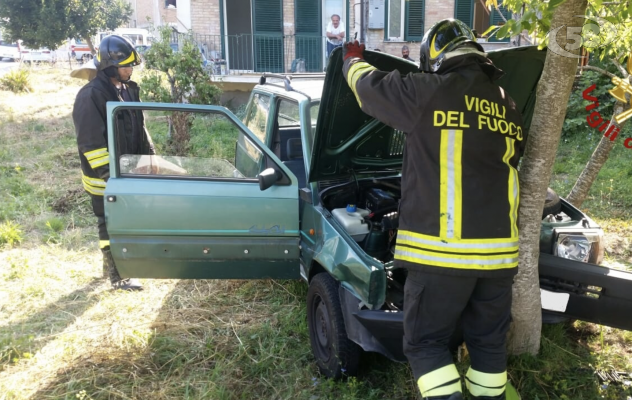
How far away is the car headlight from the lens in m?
2.98

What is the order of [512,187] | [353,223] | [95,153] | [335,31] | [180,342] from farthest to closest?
1. [335,31]
2. [95,153]
3. [180,342]
4. [353,223]
5. [512,187]

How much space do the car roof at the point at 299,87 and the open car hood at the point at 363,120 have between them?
33 centimetres

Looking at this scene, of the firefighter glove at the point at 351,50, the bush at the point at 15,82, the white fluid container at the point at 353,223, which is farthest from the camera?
the bush at the point at 15,82

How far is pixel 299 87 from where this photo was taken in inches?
160

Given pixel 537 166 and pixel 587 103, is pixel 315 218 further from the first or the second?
pixel 587 103

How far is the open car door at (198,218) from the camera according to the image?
3.26 meters

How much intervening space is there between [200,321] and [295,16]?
10.5 m

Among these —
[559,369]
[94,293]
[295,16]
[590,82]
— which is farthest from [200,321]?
[295,16]

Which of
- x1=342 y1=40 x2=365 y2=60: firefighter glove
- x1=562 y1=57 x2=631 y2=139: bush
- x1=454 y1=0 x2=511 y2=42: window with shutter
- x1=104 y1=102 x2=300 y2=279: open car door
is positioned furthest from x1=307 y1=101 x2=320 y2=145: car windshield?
x1=454 y1=0 x2=511 y2=42: window with shutter

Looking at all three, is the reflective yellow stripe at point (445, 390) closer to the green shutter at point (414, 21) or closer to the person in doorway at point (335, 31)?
the person in doorway at point (335, 31)

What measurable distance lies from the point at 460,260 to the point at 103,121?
3006 mm

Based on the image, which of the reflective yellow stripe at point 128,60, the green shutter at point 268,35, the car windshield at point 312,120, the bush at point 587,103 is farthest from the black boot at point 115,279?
the green shutter at point 268,35

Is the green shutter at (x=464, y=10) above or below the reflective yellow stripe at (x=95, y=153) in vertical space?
above

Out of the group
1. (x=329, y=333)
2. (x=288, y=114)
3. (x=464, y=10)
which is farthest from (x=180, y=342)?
(x=464, y=10)
